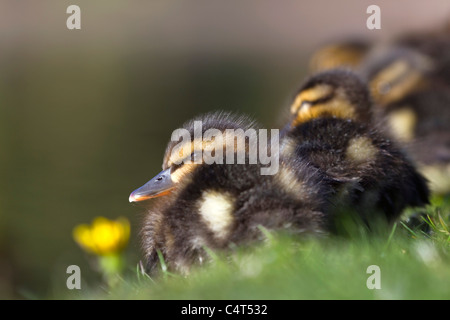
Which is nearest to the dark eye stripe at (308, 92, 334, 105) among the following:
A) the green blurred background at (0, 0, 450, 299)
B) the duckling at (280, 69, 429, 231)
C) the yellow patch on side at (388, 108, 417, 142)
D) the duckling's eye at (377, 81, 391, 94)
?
the duckling at (280, 69, 429, 231)

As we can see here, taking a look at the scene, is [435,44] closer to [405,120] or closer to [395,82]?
[395,82]

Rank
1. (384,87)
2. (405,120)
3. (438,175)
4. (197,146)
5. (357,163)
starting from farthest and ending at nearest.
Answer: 1. (384,87)
2. (405,120)
3. (438,175)
4. (357,163)
5. (197,146)

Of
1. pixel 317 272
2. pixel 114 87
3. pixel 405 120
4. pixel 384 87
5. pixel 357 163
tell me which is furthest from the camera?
pixel 114 87

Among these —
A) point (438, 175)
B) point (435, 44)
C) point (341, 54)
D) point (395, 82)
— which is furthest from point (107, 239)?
point (341, 54)

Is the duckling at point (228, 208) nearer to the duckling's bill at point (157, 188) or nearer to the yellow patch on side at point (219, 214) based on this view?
the yellow patch on side at point (219, 214)

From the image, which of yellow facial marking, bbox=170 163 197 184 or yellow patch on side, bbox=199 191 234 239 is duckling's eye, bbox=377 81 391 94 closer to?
yellow facial marking, bbox=170 163 197 184

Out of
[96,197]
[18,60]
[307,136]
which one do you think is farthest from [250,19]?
[307,136]

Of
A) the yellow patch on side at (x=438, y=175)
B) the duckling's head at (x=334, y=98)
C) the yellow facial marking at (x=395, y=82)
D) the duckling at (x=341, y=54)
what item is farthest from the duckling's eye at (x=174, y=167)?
the duckling at (x=341, y=54)
